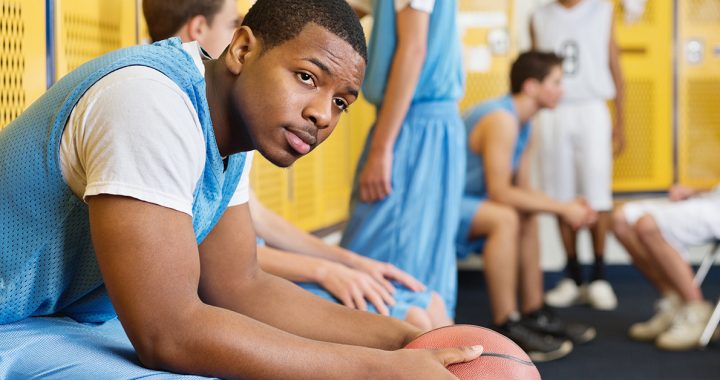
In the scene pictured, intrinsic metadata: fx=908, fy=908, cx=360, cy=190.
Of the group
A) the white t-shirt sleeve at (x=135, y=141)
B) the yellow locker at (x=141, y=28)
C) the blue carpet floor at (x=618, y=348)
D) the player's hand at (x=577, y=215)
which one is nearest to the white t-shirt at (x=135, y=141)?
the white t-shirt sleeve at (x=135, y=141)

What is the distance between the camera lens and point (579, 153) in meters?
5.00

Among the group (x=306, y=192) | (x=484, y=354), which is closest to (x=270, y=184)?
(x=306, y=192)

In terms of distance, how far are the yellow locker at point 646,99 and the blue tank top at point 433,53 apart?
3.17 meters

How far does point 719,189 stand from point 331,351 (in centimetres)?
329

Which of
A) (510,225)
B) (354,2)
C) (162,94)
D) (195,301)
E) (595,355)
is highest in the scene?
(354,2)

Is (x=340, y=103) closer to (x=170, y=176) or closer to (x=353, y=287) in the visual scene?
(x=170, y=176)

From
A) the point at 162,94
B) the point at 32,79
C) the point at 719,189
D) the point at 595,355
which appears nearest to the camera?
the point at 162,94

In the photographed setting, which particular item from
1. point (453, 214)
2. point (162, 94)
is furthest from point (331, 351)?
point (453, 214)

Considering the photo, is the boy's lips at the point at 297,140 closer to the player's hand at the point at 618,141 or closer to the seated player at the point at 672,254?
the seated player at the point at 672,254

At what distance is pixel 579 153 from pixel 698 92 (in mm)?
1122

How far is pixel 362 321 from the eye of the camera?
153cm

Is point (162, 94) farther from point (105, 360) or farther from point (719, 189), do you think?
point (719, 189)

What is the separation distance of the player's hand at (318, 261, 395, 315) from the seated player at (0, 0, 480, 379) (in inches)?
19.3

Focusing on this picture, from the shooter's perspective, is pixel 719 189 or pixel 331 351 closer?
pixel 331 351
